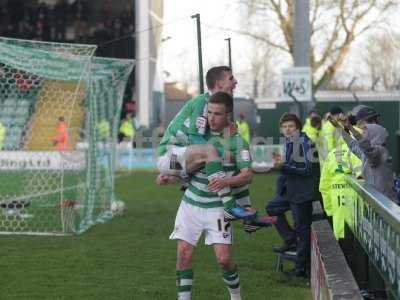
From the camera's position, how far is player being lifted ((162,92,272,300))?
7383mm

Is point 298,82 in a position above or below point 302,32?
below

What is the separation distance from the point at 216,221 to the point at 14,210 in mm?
8714

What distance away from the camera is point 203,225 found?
Answer: 7539 mm

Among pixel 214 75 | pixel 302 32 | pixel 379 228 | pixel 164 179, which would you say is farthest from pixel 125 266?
pixel 302 32

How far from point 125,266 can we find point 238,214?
13.0 ft

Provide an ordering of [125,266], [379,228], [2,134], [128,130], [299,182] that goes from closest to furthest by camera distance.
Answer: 1. [379,228]
2. [299,182]
3. [125,266]
4. [2,134]
5. [128,130]

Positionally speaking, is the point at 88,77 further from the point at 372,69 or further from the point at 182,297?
the point at 372,69

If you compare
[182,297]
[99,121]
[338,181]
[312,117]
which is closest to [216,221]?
[182,297]

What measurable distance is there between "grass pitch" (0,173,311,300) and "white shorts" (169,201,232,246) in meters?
1.41

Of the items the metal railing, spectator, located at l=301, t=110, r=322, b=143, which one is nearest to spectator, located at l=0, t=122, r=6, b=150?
spectator, located at l=301, t=110, r=322, b=143

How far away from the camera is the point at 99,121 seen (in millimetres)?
17469

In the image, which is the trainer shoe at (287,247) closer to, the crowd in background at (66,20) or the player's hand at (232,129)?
the player's hand at (232,129)

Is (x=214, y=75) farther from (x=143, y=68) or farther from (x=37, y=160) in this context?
(x=143, y=68)

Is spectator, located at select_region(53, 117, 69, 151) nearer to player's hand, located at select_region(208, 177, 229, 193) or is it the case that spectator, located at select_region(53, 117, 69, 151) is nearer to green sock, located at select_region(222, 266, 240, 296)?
green sock, located at select_region(222, 266, 240, 296)
